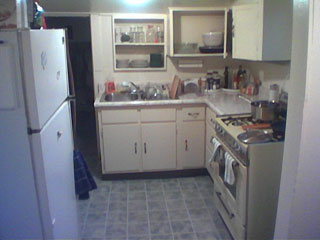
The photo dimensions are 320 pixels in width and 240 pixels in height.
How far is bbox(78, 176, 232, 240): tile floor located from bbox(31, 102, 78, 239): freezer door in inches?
21.1

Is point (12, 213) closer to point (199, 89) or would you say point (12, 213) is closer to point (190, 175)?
point (190, 175)

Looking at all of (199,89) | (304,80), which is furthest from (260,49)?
(304,80)

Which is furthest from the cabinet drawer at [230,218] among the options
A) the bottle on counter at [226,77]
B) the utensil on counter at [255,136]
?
the bottle on counter at [226,77]

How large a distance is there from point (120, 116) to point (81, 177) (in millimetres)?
852

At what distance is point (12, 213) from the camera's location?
1.42 m

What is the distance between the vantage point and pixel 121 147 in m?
3.36

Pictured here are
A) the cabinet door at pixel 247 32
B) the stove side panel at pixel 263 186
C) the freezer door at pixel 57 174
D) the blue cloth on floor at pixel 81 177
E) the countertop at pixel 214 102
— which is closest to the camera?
the freezer door at pixel 57 174

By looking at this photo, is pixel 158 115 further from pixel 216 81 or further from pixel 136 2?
pixel 136 2

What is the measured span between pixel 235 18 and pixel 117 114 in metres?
1.57

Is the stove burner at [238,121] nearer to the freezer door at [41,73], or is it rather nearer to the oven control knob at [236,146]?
the oven control knob at [236,146]

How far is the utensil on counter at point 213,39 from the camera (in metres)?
3.46

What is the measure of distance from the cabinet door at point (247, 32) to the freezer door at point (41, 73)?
1.66 metres

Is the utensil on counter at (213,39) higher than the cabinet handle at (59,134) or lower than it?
higher

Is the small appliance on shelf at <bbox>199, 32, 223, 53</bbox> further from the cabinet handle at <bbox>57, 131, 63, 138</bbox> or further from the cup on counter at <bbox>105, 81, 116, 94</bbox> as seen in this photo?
the cabinet handle at <bbox>57, 131, 63, 138</bbox>
